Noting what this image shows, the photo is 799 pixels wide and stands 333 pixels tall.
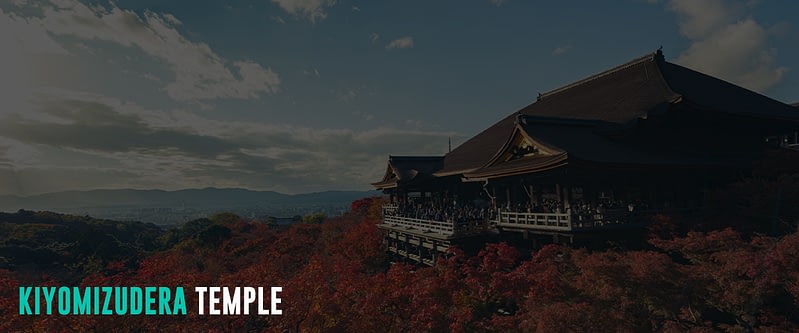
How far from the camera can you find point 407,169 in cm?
2814

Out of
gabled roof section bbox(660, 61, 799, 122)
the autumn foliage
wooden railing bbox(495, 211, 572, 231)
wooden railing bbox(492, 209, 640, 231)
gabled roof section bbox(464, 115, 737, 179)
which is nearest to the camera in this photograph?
the autumn foliage

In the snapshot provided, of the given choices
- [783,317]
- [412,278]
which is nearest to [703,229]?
[783,317]

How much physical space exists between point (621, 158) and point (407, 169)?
1537 centimetres

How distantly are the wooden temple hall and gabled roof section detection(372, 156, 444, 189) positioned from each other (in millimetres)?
3985

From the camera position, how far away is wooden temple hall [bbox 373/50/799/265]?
48.2 feet

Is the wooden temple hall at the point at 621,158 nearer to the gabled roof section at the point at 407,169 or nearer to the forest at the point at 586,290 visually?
the forest at the point at 586,290

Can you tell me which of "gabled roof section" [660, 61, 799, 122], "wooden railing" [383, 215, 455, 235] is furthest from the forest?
"gabled roof section" [660, 61, 799, 122]

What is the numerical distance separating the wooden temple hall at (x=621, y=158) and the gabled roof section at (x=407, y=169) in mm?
3985

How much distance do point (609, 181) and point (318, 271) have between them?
1239cm

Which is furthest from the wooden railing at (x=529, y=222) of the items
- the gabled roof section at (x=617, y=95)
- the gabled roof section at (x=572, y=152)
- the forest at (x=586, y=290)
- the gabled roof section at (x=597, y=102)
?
the gabled roof section at (x=617, y=95)

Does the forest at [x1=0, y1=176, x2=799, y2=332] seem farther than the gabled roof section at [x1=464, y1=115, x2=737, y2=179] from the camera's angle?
No

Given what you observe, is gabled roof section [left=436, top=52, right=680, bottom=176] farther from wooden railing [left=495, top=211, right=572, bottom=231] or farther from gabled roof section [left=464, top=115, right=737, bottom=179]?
wooden railing [left=495, top=211, right=572, bottom=231]

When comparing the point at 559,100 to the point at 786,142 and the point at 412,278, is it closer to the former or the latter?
the point at 786,142

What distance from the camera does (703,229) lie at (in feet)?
40.4
